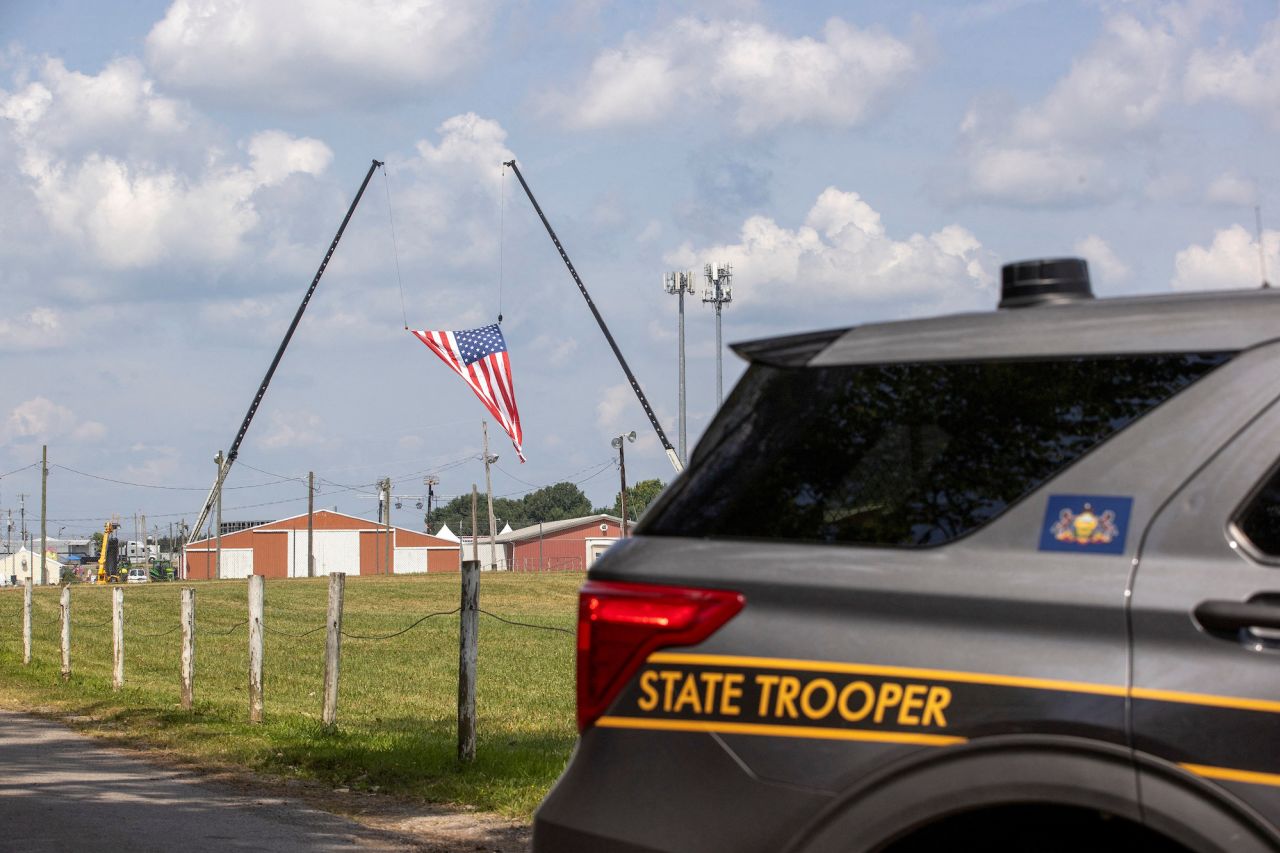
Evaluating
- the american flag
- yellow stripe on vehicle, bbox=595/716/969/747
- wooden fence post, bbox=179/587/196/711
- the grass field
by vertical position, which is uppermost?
the american flag

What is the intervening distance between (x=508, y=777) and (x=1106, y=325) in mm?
6814

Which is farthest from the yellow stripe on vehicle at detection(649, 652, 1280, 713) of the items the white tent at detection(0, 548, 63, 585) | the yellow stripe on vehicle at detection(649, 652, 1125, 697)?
the white tent at detection(0, 548, 63, 585)

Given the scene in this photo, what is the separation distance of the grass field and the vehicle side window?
5917 millimetres

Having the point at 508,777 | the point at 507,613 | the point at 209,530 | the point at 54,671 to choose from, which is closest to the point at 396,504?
the point at 209,530

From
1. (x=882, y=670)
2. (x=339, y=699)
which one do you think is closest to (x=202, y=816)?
(x=882, y=670)

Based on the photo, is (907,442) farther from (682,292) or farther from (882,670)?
(682,292)

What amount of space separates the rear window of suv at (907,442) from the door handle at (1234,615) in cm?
36

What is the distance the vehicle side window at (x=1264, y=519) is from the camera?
271 centimetres

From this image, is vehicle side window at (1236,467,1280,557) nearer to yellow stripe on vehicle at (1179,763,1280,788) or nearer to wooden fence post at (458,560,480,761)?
yellow stripe on vehicle at (1179,763,1280,788)

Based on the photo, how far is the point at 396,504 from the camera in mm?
145000

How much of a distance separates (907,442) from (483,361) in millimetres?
29412

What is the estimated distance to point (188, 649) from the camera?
1438 centimetres

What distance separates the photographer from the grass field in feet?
31.8

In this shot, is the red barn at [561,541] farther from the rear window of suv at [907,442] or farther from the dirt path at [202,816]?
the rear window of suv at [907,442]
